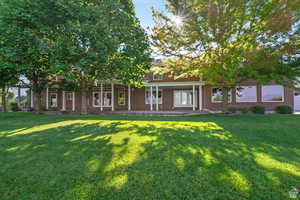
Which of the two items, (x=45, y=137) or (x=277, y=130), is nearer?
(x=45, y=137)

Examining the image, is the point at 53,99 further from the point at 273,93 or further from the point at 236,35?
the point at 273,93

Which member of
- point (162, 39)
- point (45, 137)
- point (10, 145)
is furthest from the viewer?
point (162, 39)

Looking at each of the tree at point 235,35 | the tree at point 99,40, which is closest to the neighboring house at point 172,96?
the tree at point 99,40

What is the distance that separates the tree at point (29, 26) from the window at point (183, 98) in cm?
1150

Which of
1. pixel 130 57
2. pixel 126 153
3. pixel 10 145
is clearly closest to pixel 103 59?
pixel 130 57

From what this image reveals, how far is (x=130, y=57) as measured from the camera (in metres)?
11.3

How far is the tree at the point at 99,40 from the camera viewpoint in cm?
931

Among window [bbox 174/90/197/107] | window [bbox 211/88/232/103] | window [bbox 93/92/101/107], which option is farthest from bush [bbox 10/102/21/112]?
window [bbox 211/88/232/103]

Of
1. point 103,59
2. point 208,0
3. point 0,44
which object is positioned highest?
point 208,0

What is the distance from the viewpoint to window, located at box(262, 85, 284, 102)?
1473cm

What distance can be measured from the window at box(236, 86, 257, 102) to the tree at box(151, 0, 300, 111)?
195 inches

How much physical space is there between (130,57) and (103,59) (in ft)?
7.10

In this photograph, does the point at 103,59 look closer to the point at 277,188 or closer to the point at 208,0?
the point at 208,0

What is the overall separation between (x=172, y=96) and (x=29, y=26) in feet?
41.3
